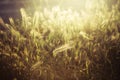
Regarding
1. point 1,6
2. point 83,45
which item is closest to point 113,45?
point 83,45

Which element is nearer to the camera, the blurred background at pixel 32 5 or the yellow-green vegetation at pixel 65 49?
the yellow-green vegetation at pixel 65 49

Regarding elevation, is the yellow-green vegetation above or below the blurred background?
below

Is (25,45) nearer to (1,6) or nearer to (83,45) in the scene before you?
(83,45)

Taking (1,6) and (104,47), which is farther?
(1,6)

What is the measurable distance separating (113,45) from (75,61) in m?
0.54

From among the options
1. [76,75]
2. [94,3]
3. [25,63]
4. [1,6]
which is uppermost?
[1,6]

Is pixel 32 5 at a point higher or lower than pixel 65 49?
higher

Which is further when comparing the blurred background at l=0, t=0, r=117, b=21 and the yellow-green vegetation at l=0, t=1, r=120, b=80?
the blurred background at l=0, t=0, r=117, b=21

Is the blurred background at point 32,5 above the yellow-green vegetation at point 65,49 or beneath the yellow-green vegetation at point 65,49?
above

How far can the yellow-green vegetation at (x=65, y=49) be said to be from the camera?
12.6ft

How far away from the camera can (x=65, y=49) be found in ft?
12.2

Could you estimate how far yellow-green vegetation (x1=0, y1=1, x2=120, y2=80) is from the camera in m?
3.83

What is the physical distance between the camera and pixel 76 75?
3809mm

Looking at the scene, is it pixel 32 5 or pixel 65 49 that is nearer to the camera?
pixel 65 49
